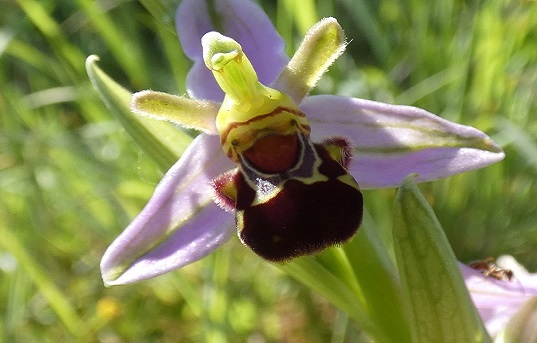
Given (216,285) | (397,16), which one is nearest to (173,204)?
(216,285)

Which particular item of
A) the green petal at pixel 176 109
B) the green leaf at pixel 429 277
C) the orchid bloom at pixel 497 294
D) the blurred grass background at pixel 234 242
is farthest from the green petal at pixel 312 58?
the blurred grass background at pixel 234 242

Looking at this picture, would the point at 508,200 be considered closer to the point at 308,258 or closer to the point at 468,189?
the point at 468,189

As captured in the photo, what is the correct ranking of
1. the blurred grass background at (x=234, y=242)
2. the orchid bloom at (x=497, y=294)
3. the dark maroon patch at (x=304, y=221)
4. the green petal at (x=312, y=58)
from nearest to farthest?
the dark maroon patch at (x=304, y=221) → the green petal at (x=312, y=58) → the orchid bloom at (x=497, y=294) → the blurred grass background at (x=234, y=242)

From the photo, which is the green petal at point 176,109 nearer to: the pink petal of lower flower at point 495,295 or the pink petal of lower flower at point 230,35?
the pink petal of lower flower at point 230,35

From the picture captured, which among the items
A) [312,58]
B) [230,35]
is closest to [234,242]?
[230,35]

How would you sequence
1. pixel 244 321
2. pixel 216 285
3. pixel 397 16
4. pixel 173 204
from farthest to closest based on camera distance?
pixel 397 16, pixel 244 321, pixel 216 285, pixel 173 204

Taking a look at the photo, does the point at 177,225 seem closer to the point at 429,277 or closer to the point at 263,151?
the point at 263,151
